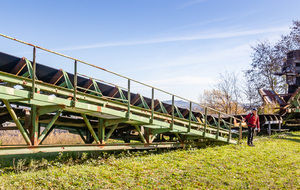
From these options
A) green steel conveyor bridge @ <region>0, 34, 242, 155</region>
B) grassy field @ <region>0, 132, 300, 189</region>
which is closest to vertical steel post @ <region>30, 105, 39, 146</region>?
green steel conveyor bridge @ <region>0, 34, 242, 155</region>

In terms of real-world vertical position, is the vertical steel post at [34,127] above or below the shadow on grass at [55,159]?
above

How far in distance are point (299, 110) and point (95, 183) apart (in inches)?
708

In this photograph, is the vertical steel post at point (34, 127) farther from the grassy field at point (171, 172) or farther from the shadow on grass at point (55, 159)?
the shadow on grass at point (55, 159)

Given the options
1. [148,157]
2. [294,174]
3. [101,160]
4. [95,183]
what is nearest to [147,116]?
[148,157]

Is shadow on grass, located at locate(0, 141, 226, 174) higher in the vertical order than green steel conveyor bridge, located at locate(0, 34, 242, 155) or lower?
lower

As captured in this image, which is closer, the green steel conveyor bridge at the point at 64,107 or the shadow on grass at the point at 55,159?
the green steel conveyor bridge at the point at 64,107

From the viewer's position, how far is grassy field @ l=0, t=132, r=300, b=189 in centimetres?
824

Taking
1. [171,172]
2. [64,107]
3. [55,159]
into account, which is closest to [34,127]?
[64,107]

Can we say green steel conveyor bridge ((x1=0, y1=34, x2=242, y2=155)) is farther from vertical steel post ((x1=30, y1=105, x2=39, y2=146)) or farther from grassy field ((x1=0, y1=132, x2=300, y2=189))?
grassy field ((x1=0, y1=132, x2=300, y2=189))

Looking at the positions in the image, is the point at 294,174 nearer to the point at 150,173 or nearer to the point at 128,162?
the point at 150,173

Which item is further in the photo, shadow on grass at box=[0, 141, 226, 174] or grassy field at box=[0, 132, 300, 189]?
shadow on grass at box=[0, 141, 226, 174]

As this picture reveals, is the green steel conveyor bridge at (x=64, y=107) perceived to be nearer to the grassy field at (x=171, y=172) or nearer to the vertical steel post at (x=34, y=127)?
the vertical steel post at (x=34, y=127)

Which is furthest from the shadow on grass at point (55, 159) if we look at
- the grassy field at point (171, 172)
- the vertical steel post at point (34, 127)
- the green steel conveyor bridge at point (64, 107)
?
the vertical steel post at point (34, 127)

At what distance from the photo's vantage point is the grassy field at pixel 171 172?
27.0ft
